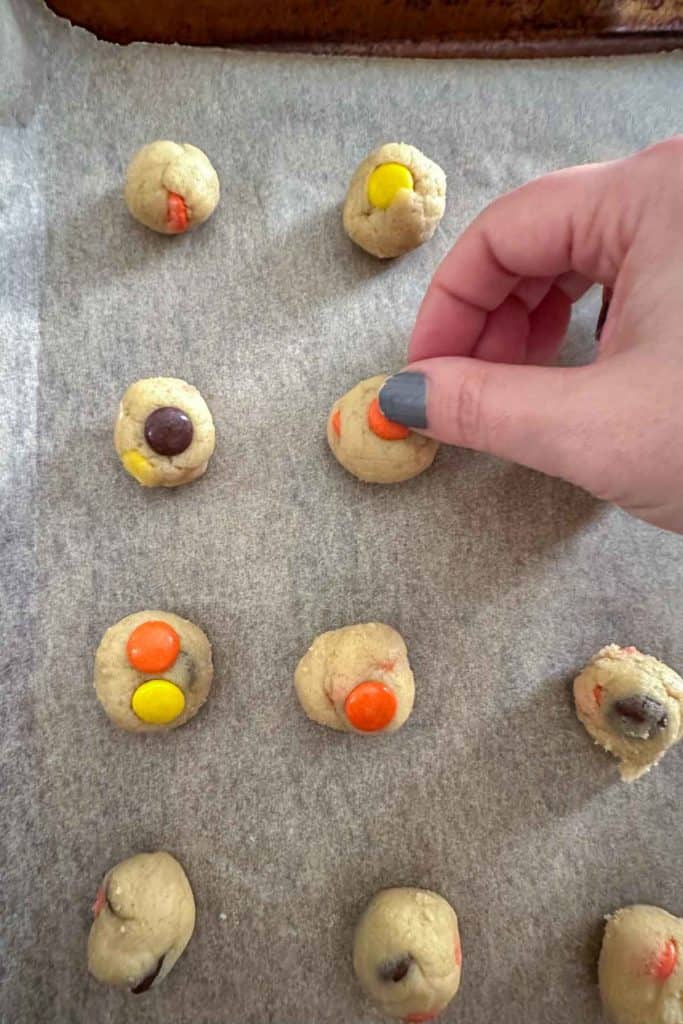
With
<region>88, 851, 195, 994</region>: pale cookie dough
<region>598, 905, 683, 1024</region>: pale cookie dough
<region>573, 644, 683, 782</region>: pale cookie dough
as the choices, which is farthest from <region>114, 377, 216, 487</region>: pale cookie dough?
<region>598, 905, 683, 1024</region>: pale cookie dough

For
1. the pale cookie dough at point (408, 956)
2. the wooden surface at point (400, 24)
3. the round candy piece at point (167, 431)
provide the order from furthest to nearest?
the wooden surface at point (400, 24)
the round candy piece at point (167, 431)
the pale cookie dough at point (408, 956)

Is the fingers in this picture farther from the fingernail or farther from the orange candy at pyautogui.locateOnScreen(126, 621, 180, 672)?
the orange candy at pyautogui.locateOnScreen(126, 621, 180, 672)

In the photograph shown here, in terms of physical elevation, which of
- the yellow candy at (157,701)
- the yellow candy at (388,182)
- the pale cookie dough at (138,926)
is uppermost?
the yellow candy at (388,182)

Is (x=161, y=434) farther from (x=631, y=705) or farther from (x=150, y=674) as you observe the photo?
(x=631, y=705)

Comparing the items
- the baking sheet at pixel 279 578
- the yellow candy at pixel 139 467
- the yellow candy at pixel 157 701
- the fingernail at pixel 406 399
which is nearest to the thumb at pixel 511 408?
the fingernail at pixel 406 399

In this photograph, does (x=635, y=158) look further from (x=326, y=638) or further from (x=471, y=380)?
→ (x=326, y=638)

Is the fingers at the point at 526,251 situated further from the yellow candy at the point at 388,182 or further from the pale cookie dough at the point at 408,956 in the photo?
the pale cookie dough at the point at 408,956

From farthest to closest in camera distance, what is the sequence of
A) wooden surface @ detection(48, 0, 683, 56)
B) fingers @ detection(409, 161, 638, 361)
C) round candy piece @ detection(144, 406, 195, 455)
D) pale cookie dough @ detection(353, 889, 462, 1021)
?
wooden surface @ detection(48, 0, 683, 56)
round candy piece @ detection(144, 406, 195, 455)
pale cookie dough @ detection(353, 889, 462, 1021)
fingers @ detection(409, 161, 638, 361)
